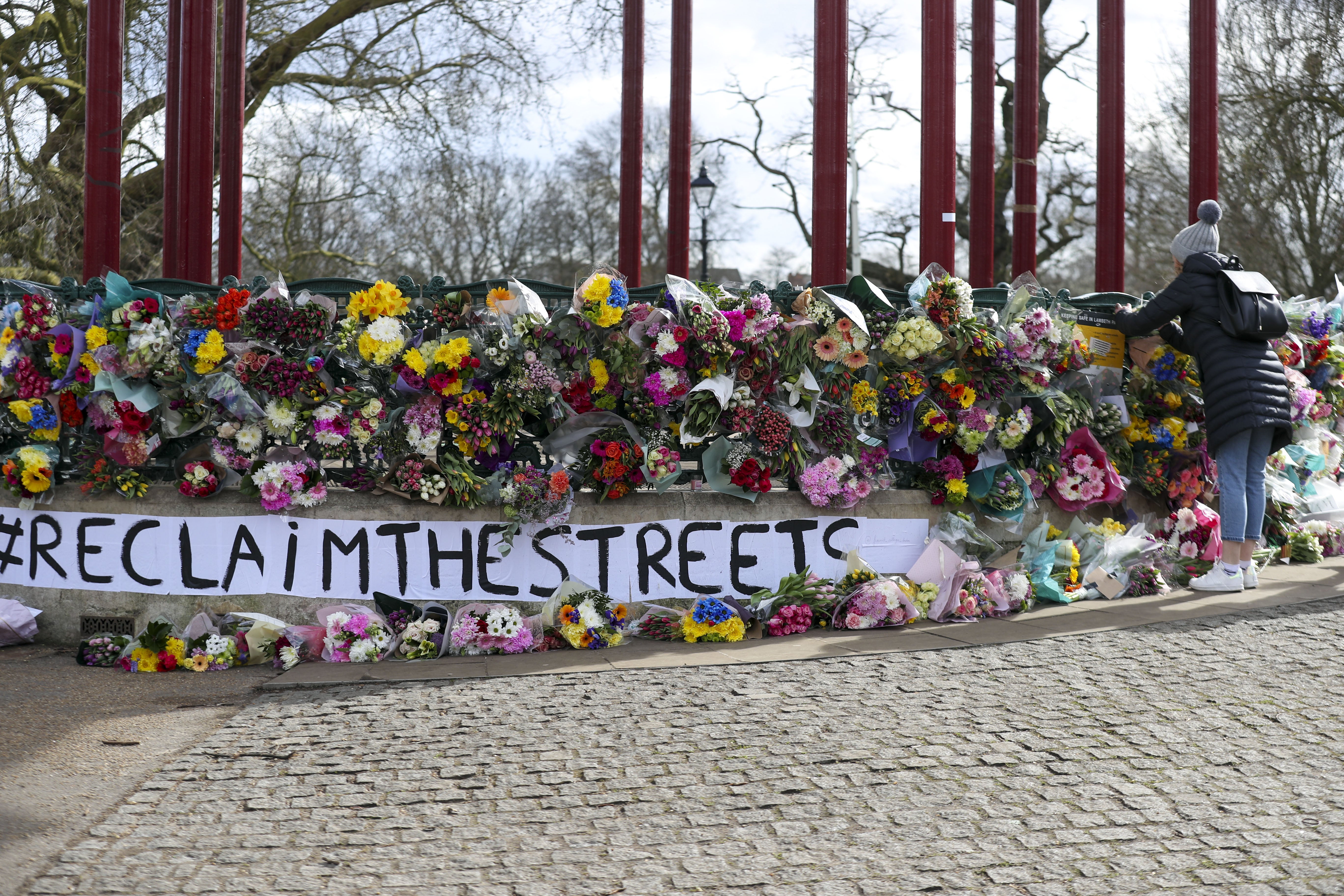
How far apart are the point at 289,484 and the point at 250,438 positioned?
0.30m

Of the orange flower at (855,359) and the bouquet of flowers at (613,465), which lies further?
the orange flower at (855,359)

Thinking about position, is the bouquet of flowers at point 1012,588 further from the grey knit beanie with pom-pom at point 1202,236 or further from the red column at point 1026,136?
the red column at point 1026,136

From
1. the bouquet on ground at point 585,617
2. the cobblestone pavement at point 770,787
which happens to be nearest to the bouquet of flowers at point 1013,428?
the cobblestone pavement at point 770,787

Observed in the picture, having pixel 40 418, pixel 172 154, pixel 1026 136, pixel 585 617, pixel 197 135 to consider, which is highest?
pixel 1026 136

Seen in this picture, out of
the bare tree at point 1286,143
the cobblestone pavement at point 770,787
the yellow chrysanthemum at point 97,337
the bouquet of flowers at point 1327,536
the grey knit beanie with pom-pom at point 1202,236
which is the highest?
the bare tree at point 1286,143

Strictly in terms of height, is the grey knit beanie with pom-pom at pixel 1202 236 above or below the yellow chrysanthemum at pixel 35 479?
above

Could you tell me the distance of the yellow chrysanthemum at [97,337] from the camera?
5.84 m

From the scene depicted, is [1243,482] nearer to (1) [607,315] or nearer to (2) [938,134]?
(2) [938,134]

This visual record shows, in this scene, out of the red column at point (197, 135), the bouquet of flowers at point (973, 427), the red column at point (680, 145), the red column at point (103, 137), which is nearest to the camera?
the bouquet of flowers at point (973, 427)

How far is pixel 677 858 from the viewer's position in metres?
3.09

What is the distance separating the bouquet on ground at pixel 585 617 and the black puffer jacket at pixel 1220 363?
3563mm

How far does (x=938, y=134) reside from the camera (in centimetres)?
802

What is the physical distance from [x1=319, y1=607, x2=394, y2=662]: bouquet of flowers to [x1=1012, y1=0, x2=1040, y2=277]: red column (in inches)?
299

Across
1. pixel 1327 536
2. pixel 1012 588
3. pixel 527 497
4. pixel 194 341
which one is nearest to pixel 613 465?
pixel 527 497
